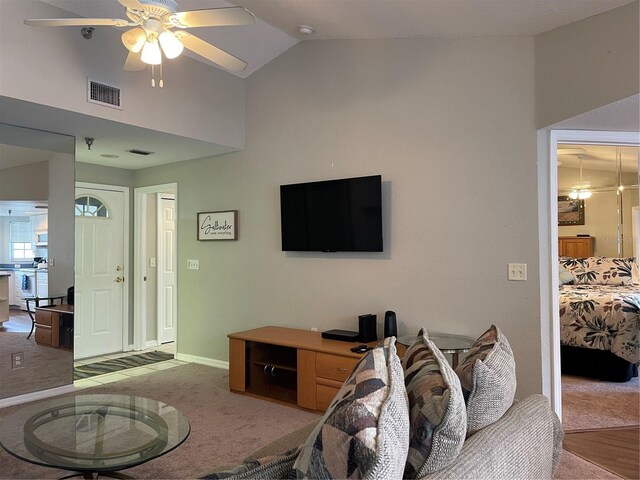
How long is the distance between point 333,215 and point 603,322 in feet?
8.63

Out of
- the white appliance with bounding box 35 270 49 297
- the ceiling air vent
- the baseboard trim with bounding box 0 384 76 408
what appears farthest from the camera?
the white appliance with bounding box 35 270 49 297

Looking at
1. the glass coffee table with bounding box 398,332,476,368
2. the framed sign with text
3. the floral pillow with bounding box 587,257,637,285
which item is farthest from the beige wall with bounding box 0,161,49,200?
the floral pillow with bounding box 587,257,637,285

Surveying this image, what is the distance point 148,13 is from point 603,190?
638cm

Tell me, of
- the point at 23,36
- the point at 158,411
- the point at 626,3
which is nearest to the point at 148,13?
the point at 23,36

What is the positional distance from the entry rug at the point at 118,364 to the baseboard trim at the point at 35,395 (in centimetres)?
42

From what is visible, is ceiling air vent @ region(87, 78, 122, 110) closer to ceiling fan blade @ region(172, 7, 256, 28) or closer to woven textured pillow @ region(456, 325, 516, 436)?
ceiling fan blade @ region(172, 7, 256, 28)

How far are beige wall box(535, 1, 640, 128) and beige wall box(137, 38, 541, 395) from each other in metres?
0.13

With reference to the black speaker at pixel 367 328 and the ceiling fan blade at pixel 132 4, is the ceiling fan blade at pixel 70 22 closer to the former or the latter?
the ceiling fan blade at pixel 132 4

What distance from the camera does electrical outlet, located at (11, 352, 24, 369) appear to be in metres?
3.92

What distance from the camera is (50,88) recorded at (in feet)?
10.4

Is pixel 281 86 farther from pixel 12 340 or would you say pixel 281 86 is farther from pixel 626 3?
pixel 12 340

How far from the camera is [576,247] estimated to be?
6.95 metres

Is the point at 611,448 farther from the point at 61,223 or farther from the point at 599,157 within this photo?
the point at 61,223

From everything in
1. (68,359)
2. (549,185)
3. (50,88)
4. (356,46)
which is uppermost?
(356,46)
